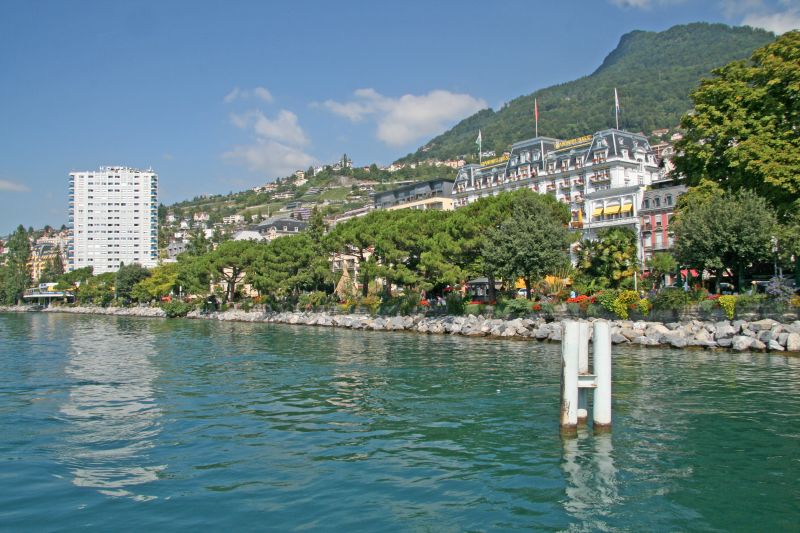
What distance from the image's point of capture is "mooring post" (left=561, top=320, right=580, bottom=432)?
14000 mm

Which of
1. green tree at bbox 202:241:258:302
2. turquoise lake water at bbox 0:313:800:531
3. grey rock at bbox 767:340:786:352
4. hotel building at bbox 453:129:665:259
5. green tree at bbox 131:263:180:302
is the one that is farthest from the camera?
green tree at bbox 131:263:180:302

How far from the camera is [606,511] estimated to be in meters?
10.2

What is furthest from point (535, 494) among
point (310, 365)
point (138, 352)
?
point (138, 352)

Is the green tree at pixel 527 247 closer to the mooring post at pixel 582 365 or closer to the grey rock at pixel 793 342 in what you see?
the grey rock at pixel 793 342

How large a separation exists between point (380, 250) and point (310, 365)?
102 ft

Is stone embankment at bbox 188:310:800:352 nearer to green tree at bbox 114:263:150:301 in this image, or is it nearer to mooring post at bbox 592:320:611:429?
mooring post at bbox 592:320:611:429

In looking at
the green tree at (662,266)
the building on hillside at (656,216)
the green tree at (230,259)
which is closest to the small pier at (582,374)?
the green tree at (662,266)

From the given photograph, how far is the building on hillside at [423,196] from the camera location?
114375 mm

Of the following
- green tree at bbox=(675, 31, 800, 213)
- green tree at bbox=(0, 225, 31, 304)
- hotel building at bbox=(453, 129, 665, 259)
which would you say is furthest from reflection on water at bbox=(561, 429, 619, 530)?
green tree at bbox=(0, 225, 31, 304)

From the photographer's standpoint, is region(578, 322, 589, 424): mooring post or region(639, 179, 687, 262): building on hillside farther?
region(639, 179, 687, 262): building on hillside

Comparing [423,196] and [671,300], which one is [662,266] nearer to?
[671,300]

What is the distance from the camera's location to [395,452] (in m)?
13.5

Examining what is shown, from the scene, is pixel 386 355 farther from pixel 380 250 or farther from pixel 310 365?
pixel 380 250

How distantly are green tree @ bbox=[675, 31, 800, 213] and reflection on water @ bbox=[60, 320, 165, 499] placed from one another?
34290 millimetres
